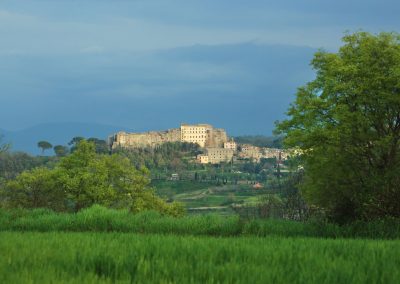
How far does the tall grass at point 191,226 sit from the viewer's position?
50.8 feet

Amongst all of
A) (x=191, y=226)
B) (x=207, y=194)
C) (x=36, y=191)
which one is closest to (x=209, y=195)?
(x=207, y=194)

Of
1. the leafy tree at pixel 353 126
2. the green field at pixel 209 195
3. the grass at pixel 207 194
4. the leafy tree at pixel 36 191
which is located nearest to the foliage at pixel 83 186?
the leafy tree at pixel 36 191

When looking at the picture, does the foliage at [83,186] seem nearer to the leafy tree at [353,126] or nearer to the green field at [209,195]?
the leafy tree at [353,126]

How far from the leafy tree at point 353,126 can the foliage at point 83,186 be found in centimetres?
2603

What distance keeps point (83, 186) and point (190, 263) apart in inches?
1961

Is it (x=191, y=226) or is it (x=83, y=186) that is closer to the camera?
(x=191, y=226)

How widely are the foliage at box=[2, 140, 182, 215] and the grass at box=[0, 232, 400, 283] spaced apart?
45.6 meters

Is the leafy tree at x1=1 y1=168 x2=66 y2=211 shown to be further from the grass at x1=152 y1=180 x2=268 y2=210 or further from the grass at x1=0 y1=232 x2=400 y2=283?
the grass at x1=152 y1=180 x2=268 y2=210

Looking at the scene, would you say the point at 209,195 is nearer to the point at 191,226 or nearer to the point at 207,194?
the point at 207,194

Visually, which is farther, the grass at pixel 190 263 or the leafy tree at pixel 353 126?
the leafy tree at pixel 353 126

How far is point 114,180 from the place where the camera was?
2371 inches

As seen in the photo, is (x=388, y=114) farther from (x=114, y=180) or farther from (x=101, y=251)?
(x=114, y=180)

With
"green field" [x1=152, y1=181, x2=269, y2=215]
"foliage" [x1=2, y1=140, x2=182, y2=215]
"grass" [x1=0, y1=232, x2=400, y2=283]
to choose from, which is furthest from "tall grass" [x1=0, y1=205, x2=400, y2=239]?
"green field" [x1=152, y1=181, x2=269, y2=215]

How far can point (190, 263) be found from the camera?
7449 millimetres
